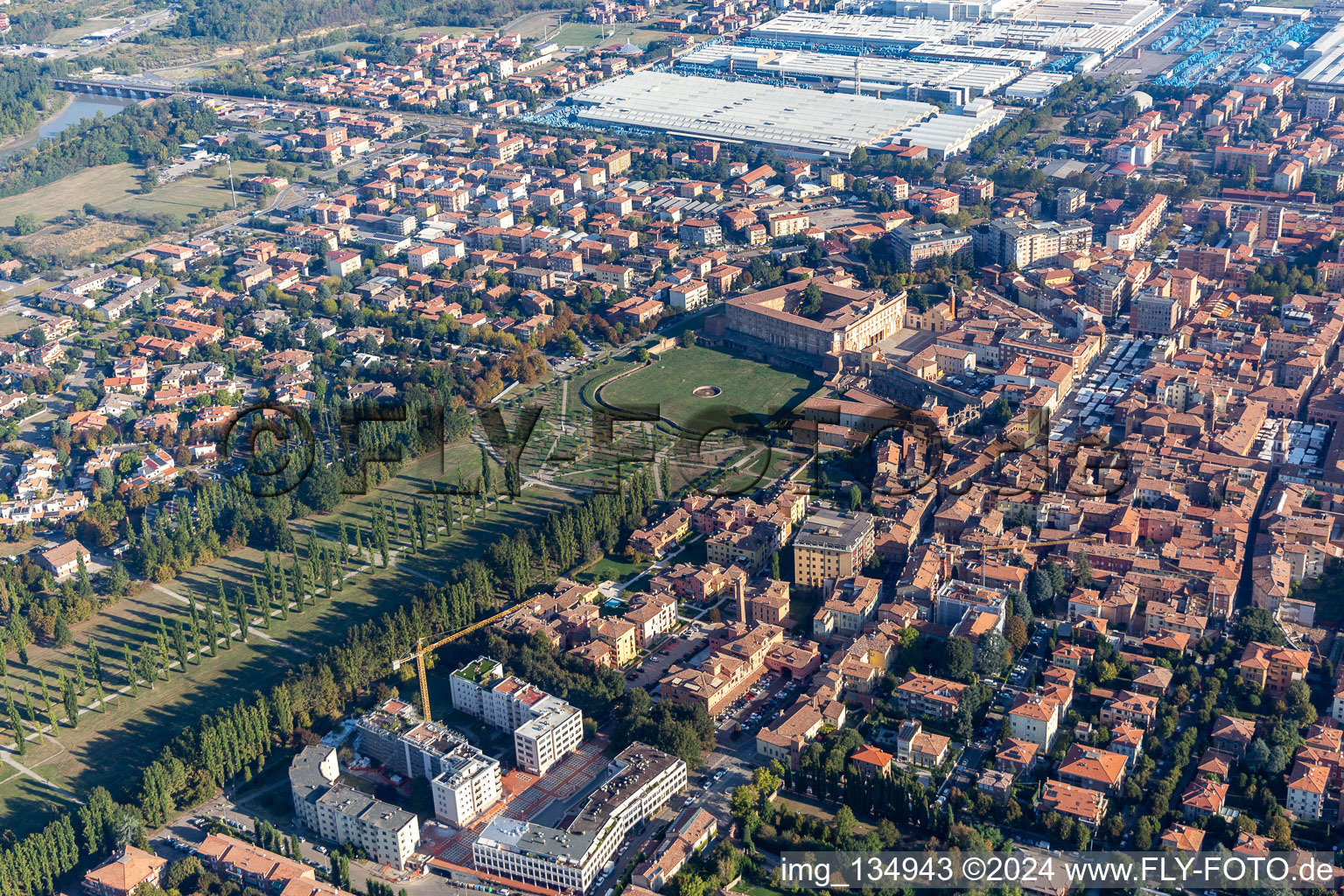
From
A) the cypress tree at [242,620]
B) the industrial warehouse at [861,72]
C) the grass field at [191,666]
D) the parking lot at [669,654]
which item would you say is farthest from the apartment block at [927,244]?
A: the cypress tree at [242,620]

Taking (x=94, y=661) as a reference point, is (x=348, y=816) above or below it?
below

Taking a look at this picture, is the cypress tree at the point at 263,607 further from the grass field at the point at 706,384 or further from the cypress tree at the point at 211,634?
the grass field at the point at 706,384

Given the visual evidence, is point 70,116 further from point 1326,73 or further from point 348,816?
point 1326,73

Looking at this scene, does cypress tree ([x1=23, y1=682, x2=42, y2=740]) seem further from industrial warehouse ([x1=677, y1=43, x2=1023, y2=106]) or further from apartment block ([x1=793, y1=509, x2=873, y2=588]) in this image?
industrial warehouse ([x1=677, y1=43, x2=1023, y2=106])

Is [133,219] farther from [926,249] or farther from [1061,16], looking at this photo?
[1061,16]

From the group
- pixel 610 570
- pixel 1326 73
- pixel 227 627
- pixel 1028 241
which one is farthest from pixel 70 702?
pixel 1326 73

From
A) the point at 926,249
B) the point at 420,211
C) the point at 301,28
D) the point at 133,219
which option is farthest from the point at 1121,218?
the point at 301,28
